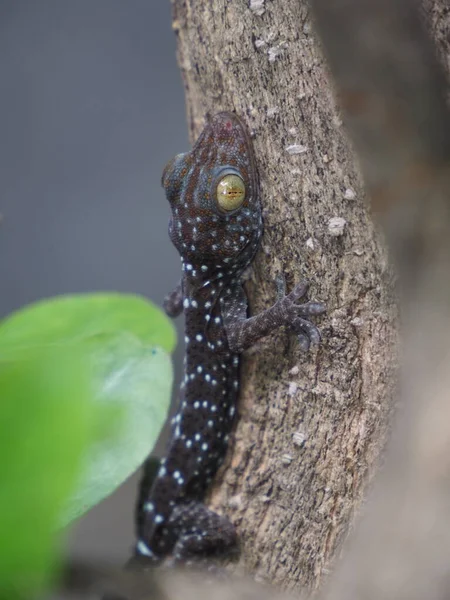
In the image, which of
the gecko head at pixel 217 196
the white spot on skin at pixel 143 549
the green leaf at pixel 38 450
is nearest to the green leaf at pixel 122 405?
the green leaf at pixel 38 450

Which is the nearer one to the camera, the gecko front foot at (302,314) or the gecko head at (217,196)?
the gecko front foot at (302,314)

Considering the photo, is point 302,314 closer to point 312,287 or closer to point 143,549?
point 312,287

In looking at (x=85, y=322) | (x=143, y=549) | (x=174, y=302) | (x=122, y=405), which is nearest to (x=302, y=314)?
(x=85, y=322)

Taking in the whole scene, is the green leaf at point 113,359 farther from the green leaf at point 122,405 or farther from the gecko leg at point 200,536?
the gecko leg at point 200,536

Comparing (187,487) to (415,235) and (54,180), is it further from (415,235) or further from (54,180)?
(54,180)

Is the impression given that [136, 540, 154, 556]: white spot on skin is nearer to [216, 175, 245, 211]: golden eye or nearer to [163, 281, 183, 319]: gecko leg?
[163, 281, 183, 319]: gecko leg

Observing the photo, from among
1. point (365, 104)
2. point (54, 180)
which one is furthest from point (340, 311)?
point (54, 180)
